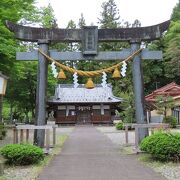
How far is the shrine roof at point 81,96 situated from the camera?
57531 millimetres

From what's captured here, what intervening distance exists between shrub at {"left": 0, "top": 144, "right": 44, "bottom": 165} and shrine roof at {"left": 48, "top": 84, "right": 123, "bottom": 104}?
43983 millimetres

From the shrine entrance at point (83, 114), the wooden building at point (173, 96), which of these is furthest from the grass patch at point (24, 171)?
the shrine entrance at point (83, 114)

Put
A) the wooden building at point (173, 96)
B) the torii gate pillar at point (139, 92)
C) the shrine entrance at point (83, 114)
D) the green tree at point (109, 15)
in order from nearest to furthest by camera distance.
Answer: the torii gate pillar at point (139, 92), the wooden building at point (173, 96), the shrine entrance at point (83, 114), the green tree at point (109, 15)

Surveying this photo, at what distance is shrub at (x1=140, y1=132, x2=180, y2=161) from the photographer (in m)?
12.8

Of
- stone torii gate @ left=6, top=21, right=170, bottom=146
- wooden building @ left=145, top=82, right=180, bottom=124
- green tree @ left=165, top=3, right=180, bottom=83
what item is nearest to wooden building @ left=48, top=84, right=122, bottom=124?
wooden building @ left=145, top=82, right=180, bottom=124

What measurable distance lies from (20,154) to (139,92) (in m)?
6.71

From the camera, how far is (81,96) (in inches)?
2339

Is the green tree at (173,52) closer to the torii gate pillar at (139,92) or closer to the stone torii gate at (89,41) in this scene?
the stone torii gate at (89,41)

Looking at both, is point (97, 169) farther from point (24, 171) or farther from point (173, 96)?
point (173, 96)

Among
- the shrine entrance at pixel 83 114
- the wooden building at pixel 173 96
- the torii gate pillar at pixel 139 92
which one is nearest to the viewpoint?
the torii gate pillar at pixel 139 92

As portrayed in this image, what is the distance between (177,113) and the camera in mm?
48781

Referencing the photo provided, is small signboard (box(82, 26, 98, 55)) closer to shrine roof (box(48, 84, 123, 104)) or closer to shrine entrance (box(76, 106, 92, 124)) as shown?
shrine roof (box(48, 84, 123, 104))

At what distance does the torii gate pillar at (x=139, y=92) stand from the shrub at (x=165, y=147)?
3683 mm

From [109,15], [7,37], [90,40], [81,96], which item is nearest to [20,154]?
[90,40]
